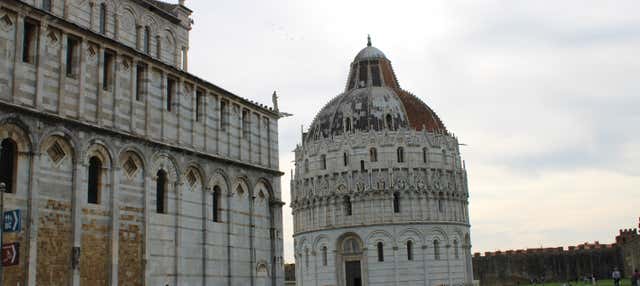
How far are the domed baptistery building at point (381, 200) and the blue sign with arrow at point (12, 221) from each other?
57.2m

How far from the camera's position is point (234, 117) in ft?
119

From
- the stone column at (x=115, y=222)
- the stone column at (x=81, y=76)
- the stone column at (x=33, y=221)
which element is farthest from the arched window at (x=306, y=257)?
the stone column at (x=33, y=221)

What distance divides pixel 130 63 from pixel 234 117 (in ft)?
26.0

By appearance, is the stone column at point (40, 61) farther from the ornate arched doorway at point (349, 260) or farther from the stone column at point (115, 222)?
the ornate arched doorway at point (349, 260)

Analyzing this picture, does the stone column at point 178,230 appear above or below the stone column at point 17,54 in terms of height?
below

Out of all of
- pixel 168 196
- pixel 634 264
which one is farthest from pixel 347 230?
→ pixel 168 196

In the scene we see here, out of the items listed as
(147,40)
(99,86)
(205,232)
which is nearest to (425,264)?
(205,232)

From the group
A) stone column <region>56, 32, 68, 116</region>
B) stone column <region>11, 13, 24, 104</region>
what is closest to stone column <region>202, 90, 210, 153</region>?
stone column <region>56, 32, 68, 116</region>

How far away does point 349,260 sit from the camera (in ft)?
252

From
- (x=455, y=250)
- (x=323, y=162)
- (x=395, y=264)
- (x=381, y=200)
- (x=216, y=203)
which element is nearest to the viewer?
(x=216, y=203)

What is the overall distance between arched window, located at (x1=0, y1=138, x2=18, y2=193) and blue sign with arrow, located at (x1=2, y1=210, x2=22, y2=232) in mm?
3634

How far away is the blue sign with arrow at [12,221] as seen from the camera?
19859 mm

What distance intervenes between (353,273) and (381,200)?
8.59m

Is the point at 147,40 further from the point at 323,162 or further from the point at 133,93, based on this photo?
the point at 323,162
